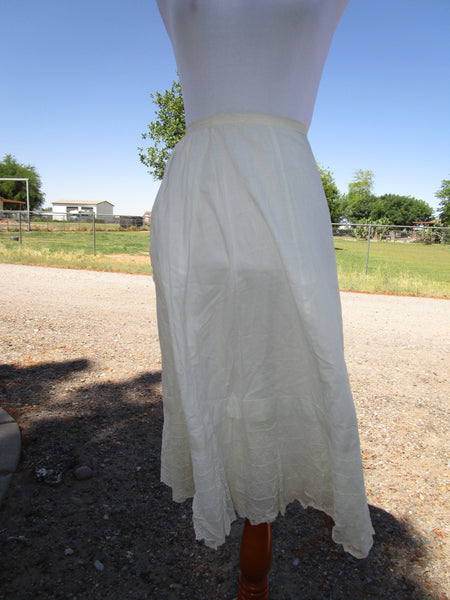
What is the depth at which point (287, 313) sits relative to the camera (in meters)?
1.11

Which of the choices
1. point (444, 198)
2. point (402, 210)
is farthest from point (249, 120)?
point (402, 210)

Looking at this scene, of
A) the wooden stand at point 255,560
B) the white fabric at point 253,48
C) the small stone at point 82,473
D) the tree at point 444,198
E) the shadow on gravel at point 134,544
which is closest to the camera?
the white fabric at point 253,48

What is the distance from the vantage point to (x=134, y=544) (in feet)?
5.83

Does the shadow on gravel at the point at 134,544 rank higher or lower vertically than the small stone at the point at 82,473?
lower

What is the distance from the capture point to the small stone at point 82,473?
218 centimetres

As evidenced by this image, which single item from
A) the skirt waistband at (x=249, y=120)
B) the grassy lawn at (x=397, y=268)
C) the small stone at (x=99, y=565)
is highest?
the skirt waistband at (x=249, y=120)

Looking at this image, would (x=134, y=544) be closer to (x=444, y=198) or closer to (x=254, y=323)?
(x=254, y=323)

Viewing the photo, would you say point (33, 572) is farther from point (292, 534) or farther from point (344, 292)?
point (344, 292)

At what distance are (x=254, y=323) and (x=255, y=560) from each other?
79 cm

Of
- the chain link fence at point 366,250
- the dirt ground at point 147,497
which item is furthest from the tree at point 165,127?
the dirt ground at point 147,497

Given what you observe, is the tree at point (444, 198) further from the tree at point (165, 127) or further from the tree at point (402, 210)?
the tree at point (165, 127)

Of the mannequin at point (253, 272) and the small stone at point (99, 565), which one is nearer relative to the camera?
the mannequin at point (253, 272)

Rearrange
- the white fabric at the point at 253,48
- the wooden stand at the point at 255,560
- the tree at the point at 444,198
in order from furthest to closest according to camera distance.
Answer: the tree at the point at 444,198, the wooden stand at the point at 255,560, the white fabric at the point at 253,48

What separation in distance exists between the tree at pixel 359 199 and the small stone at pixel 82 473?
79.0 metres
